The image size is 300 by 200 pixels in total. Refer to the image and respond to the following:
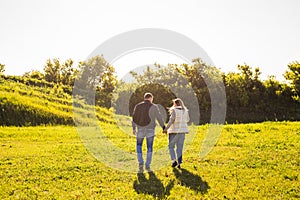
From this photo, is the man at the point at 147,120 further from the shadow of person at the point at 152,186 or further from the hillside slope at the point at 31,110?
the hillside slope at the point at 31,110

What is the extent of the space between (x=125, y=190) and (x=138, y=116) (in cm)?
336

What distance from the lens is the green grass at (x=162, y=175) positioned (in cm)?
896

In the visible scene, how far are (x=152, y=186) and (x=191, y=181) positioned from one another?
4.43 feet

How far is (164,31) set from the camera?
15.2m

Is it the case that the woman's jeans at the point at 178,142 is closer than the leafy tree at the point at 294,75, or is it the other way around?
the woman's jeans at the point at 178,142

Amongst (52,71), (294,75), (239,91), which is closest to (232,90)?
(239,91)

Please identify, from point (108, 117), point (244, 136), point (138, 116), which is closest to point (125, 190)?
point (138, 116)

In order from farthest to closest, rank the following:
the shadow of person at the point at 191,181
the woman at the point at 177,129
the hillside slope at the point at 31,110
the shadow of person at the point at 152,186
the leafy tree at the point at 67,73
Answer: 1. the leafy tree at the point at 67,73
2. the hillside slope at the point at 31,110
3. the woman at the point at 177,129
4. the shadow of person at the point at 191,181
5. the shadow of person at the point at 152,186

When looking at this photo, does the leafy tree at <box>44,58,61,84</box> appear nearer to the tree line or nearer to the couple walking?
the tree line

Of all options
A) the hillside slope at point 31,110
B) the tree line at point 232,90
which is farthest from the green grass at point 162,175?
the tree line at point 232,90

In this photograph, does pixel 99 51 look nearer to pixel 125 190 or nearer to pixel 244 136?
pixel 125 190

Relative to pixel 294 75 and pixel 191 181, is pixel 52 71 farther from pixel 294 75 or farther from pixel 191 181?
pixel 191 181

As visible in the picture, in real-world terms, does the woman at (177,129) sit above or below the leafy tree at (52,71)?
below

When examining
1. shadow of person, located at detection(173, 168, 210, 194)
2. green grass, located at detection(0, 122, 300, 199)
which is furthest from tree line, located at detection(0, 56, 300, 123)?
shadow of person, located at detection(173, 168, 210, 194)
